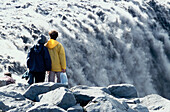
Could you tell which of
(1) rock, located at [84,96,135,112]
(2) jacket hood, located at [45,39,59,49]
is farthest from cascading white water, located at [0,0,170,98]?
(1) rock, located at [84,96,135,112]

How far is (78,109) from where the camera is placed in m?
7.09

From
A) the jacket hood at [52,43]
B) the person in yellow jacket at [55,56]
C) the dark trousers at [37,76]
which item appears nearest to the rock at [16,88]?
the dark trousers at [37,76]

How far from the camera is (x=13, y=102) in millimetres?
7453

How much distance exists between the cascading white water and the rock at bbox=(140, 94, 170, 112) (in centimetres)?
1486

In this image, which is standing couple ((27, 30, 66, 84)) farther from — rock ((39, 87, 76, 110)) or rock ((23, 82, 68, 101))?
rock ((39, 87, 76, 110))

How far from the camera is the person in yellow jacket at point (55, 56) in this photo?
10719mm

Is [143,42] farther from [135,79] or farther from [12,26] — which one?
[12,26]

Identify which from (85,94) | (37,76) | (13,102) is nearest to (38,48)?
(37,76)

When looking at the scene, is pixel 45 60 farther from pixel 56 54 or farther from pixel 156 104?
pixel 156 104

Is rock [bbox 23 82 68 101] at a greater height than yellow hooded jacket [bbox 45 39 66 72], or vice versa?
yellow hooded jacket [bbox 45 39 66 72]

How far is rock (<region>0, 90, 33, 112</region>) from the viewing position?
7152 mm

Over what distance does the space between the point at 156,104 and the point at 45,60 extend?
3743mm

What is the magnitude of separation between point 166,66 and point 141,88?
4374 mm

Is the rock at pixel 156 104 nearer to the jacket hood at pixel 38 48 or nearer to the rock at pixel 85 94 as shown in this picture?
the rock at pixel 85 94
